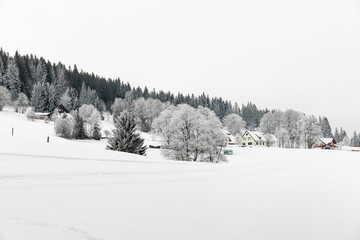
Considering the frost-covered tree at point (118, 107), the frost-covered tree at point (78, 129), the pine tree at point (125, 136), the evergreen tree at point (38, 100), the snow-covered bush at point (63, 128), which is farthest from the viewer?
the frost-covered tree at point (118, 107)

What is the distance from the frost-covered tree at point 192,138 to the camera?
1347 inches

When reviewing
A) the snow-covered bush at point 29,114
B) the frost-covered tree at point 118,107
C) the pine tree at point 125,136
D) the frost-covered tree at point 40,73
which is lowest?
the pine tree at point 125,136

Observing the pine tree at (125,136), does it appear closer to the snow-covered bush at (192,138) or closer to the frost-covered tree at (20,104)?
the snow-covered bush at (192,138)

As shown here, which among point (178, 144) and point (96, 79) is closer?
point (178, 144)

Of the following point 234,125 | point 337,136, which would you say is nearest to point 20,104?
point 234,125

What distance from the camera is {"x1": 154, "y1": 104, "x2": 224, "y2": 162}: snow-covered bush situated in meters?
34.2

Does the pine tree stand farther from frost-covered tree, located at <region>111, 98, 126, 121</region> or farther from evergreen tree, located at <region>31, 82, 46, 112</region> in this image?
frost-covered tree, located at <region>111, 98, 126, 121</region>

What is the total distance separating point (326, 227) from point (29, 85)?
151 m

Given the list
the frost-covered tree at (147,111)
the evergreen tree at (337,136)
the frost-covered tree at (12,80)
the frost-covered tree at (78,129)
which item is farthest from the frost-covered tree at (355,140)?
the frost-covered tree at (12,80)

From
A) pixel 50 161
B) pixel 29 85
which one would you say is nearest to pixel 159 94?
pixel 29 85

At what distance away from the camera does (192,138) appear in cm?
3494

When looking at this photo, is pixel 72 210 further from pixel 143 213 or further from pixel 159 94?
pixel 159 94

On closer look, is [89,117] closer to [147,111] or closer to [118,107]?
[147,111]

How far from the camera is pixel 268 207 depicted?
7.07 m
